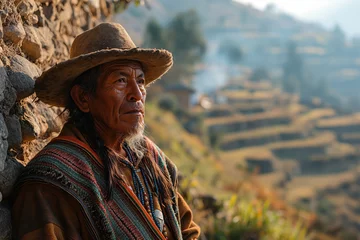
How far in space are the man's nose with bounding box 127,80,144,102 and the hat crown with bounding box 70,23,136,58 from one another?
18 centimetres

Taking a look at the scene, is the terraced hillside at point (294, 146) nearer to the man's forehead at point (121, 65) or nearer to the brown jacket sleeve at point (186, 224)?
the brown jacket sleeve at point (186, 224)

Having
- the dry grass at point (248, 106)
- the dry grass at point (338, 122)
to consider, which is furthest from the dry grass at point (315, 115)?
the dry grass at point (248, 106)

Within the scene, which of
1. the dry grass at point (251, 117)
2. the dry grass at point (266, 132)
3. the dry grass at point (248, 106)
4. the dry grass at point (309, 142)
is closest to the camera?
the dry grass at point (266, 132)

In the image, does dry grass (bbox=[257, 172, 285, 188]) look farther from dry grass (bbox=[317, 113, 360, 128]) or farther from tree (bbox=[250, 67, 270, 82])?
tree (bbox=[250, 67, 270, 82])

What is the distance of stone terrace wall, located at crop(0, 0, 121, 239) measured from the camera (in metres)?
1.90

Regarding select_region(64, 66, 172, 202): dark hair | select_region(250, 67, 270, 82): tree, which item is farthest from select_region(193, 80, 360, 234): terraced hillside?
select_region(64, 66, 172, 202): dark hair

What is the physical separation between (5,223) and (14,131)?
0.43 metres

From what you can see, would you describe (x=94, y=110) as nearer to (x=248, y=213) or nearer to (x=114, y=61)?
(x=114, y=61)

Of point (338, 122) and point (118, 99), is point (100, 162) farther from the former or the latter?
point (338, 122)

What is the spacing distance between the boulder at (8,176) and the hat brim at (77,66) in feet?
1.19

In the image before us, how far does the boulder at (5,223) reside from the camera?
1775 mm

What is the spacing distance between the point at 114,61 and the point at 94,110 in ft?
0.80

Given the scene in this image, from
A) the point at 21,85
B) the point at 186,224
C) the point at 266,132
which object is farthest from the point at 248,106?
the point at 21,85

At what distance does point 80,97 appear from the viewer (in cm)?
213
